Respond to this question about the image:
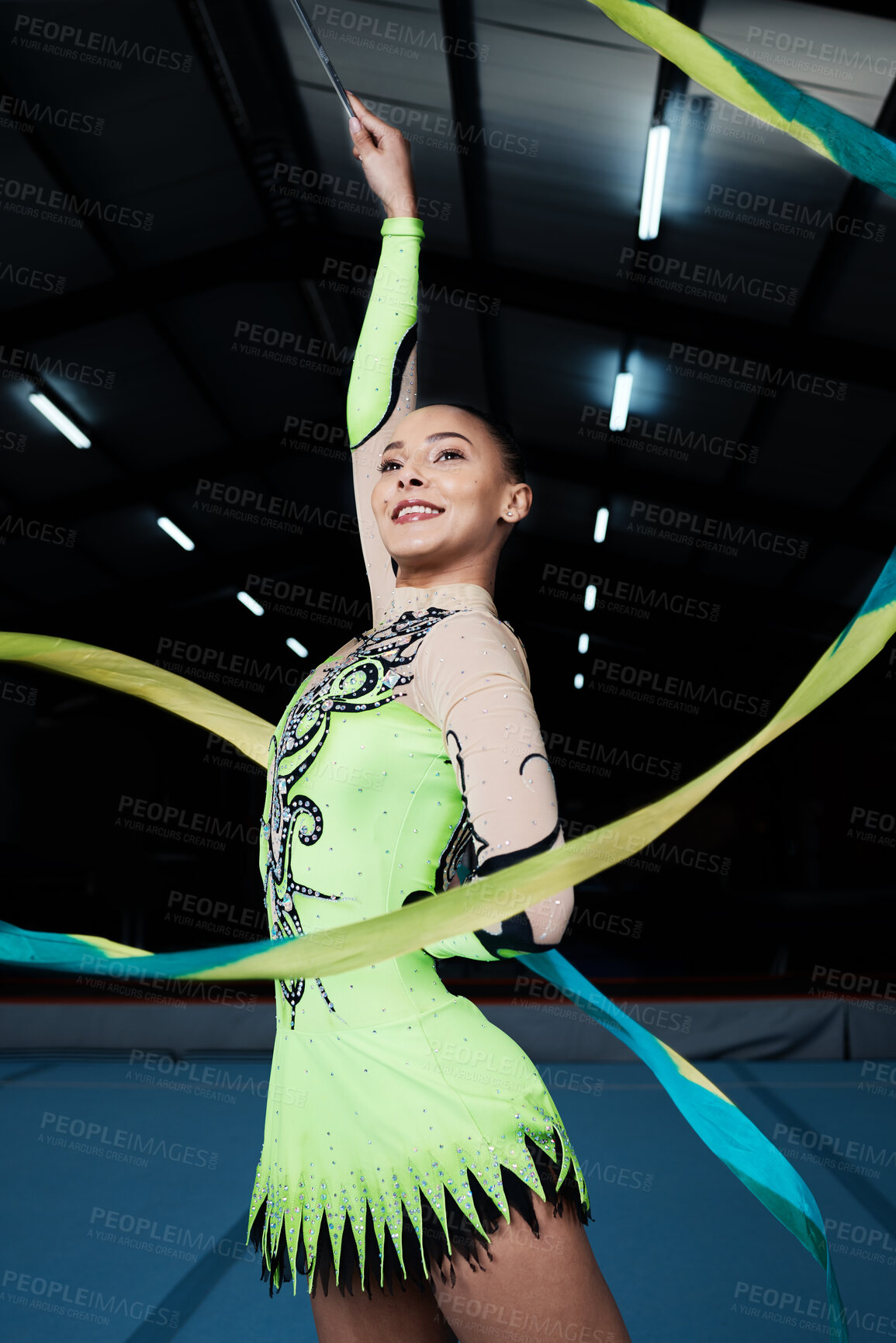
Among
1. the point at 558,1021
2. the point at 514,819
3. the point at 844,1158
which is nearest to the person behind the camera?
the point at 514,819

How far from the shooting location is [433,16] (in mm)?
4863

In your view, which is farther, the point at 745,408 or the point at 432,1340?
the point at 745,408

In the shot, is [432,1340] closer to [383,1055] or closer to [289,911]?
[383,1055]

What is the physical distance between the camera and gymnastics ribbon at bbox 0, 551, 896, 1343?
2.41ft

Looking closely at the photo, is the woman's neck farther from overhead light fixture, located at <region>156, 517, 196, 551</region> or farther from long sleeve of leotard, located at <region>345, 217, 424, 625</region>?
overhead light fixture, located at <region>156, 517, 196, 551</region>

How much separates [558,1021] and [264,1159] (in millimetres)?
4167

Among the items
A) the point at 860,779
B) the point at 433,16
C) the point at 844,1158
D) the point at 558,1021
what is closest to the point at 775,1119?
the point at 844,1158

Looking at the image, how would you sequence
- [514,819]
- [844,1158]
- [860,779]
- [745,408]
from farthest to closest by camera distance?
1. [860,779]
2. [745,408]
3. [844,1158]
4. [514,819]

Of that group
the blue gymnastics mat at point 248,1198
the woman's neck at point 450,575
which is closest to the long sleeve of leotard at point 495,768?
the woman's neck at point 450,575

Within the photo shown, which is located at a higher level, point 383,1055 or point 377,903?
point 377,903

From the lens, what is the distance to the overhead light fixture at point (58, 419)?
8156 millimetres

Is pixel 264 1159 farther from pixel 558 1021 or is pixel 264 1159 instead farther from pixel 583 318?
pixel 583 318

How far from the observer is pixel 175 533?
11672 millimetres

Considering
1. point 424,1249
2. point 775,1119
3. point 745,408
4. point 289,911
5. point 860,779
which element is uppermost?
point 745,408
